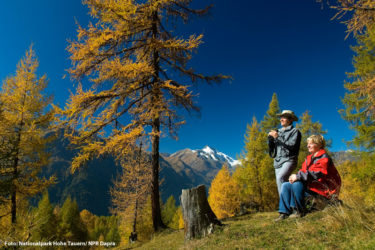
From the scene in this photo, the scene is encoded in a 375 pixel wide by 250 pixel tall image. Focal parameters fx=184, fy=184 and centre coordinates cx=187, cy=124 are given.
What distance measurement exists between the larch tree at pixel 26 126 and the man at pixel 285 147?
993 centimetres

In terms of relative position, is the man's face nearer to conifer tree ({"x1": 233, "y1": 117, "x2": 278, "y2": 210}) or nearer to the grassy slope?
the grassy slope

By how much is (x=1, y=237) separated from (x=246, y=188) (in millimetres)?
13723

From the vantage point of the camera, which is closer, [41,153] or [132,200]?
[41,153]

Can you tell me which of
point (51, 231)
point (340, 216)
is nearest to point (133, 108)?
point (340, 216)

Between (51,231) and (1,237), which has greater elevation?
(1,237)

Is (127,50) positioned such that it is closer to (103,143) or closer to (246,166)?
(103,143)

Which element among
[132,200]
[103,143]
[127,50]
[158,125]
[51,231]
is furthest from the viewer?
[51,231]

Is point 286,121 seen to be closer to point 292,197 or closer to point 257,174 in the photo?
point 292,197

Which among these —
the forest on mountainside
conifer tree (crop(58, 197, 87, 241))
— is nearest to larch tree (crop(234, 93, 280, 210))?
the forest on mountainside

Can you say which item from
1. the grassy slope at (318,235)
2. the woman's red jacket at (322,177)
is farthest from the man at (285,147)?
the grassy slope at (318,235)

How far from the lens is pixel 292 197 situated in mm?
3471

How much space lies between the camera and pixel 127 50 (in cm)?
814

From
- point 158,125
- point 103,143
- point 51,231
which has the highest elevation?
point 158,125

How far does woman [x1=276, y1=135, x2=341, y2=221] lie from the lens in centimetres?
314
